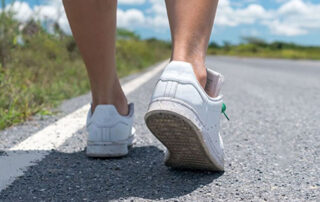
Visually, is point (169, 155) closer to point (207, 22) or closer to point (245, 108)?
point (207, 22)

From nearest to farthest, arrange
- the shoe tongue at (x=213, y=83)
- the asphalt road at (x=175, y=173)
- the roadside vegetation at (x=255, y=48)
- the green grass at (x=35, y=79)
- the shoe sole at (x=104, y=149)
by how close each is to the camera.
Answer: the asphalt road at (x=175, y=173) < the shoe tongue at (x=213, y=83) < the shoe sole at (x=104, y=149) < the green grass at (x=35, y=79) < the roadside vegetation at (x=255, y=48)

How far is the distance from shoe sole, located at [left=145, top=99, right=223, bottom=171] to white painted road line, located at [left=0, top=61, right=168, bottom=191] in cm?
53

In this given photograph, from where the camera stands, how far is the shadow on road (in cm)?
135

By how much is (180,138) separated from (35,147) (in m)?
0.85

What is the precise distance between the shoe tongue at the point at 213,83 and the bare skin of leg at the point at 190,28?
7 cm

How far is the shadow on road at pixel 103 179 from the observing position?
1.35m

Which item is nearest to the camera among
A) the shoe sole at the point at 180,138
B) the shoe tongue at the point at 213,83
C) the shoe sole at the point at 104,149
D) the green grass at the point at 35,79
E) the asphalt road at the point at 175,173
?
the shoe sole at the point at 180,138

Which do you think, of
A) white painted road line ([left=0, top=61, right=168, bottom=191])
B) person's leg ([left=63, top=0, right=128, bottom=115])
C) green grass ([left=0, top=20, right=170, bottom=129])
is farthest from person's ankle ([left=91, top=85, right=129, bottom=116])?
green grass ([left=0, top=20, right=170, bottom=129])

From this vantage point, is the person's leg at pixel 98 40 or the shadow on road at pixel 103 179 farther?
the person's leg at pixel 98 40

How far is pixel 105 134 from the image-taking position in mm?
1776

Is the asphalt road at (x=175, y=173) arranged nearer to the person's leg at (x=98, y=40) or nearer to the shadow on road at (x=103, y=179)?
the shadow on road at (x=103, y=179)

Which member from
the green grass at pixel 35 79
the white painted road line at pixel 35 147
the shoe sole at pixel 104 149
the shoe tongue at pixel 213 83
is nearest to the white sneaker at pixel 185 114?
the shoe tongue at pixel 213 83

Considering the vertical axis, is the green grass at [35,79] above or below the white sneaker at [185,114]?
below

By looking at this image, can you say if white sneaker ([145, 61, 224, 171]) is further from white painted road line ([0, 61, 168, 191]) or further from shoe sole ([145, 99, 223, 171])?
white painted road line ([0, 61, 168, 191])
